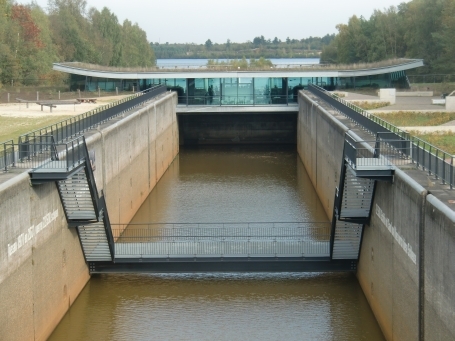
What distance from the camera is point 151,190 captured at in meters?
39.8

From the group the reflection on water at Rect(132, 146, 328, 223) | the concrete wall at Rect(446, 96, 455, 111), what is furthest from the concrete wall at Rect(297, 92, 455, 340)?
the concrete wall at Rect(446, 96, 455, 111)

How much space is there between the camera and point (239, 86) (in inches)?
2233

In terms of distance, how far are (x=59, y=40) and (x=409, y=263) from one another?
80800mm

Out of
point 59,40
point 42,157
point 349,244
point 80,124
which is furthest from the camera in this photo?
point 59,40

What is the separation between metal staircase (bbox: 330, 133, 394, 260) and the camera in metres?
19.4

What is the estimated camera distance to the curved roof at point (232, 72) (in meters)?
→ 57.2

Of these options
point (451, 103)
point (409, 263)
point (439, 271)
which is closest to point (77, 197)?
point (409, 263)

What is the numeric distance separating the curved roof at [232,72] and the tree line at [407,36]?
9572 millimetres

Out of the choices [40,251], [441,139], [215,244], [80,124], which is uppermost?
[80,124]

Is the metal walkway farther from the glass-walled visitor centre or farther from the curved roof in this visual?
the curved roof

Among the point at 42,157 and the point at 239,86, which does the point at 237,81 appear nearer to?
the point at 239,86

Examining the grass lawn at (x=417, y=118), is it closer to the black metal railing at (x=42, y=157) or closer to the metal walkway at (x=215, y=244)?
the metal walkway at (x=215, y=244)

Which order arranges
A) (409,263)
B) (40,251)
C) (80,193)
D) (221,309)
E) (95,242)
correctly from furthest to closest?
(95,242), (80,193), (221,309), (40,251), (409,263)

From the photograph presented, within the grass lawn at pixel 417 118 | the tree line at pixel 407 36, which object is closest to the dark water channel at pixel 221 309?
the grass lawn at pixel 417 118
